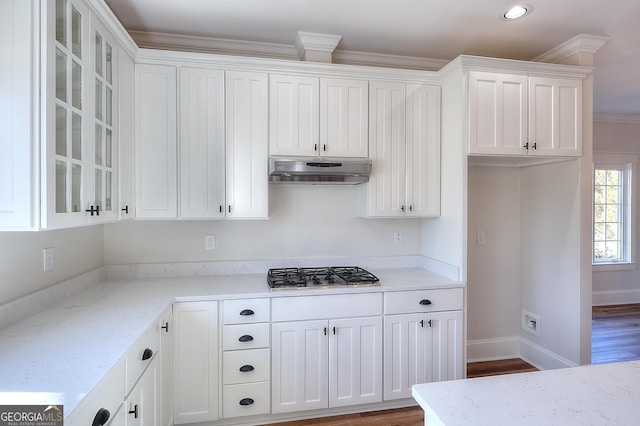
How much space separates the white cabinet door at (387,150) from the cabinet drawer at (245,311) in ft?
3.49

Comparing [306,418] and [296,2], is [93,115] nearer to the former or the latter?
[296,2]

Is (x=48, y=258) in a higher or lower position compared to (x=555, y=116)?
lower

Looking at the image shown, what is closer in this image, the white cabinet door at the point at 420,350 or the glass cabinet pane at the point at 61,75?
the glass cabinet pane at the point at 61,75

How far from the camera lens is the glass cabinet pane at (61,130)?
138cm

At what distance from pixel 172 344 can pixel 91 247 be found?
0.94 metres

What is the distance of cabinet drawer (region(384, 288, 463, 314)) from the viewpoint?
2365 mm

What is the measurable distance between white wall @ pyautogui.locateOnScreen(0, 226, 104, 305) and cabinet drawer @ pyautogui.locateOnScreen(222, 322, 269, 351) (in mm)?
1016

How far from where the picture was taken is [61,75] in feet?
4.65

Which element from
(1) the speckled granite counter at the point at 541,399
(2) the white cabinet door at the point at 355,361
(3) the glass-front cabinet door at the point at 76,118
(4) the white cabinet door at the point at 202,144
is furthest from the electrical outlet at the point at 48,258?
(1) the speckled granite counter at the point at 541,399

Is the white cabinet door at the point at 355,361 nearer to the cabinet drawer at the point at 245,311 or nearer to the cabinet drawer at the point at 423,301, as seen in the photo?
the cabinet drawer at the point at 423,301

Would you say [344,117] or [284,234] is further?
[284,234]

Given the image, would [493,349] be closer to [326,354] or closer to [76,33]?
[326,354]

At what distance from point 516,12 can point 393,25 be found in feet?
2.61

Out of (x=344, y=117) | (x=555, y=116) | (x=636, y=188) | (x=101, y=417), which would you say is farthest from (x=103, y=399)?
(x=636, y=188)
